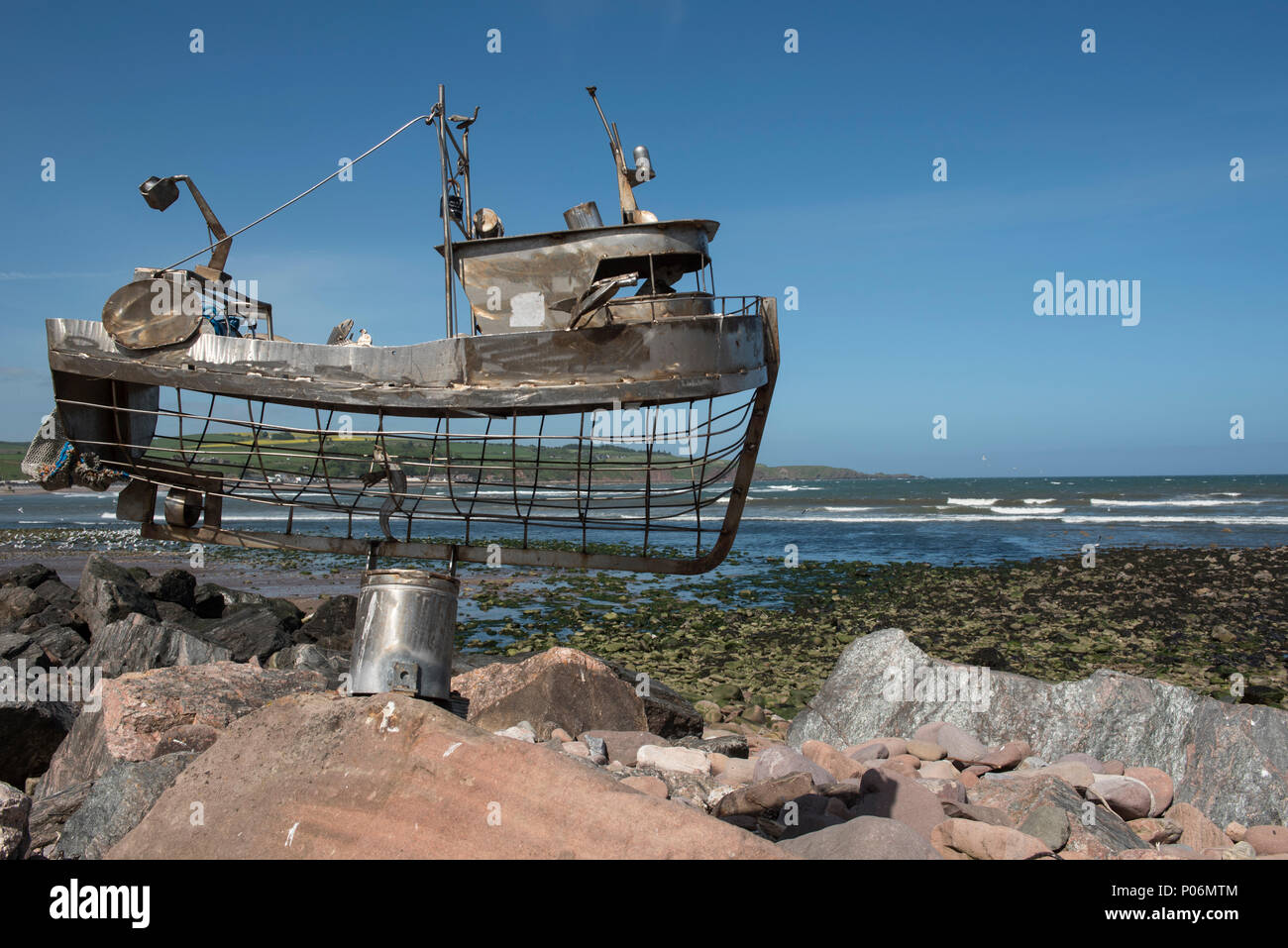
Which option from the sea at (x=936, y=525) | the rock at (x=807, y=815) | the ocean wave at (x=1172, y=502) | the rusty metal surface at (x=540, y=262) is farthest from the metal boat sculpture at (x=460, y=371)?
the ocean wave at (x=1172, y=502)

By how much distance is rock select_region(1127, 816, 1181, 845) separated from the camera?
6.79 m

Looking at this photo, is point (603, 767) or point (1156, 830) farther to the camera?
point (603, 767)

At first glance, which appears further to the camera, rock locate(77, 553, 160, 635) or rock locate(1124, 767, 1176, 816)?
rock locate(77, 553, 160, 635)

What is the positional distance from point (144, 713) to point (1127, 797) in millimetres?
7668

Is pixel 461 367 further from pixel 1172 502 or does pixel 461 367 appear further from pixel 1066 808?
pixel 1172 502

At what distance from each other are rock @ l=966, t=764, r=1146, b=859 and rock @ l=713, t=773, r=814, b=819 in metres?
1.47

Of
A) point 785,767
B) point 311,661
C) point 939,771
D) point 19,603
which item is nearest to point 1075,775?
point 939,771

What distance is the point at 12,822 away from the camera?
5.48 metres

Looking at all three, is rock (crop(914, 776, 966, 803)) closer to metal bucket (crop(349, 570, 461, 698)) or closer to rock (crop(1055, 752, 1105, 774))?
rock (crop(1055, 752, 1105, 774))

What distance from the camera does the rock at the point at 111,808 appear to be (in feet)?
17.6

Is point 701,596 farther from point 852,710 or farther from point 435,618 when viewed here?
point 435,618

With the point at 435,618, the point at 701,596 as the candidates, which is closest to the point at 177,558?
the point at 701,596

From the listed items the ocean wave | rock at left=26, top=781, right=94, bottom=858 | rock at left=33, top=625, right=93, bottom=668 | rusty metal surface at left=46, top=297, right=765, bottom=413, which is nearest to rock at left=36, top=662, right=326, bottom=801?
rock at left=26, top=781, right=94, bottom=858

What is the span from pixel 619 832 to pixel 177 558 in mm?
30222
